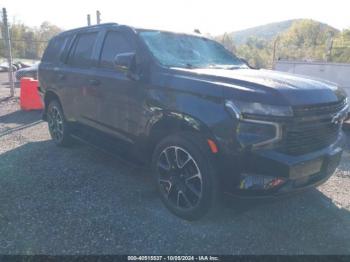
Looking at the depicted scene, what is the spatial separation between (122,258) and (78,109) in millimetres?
2675

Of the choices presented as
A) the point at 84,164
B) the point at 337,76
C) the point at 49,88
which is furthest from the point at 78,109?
the point at 337,76

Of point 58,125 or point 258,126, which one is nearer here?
point 258,126

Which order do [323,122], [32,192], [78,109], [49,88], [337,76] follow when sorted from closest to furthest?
[323,122] < [32,192] < [78,109] < [49,88] < [337,76]

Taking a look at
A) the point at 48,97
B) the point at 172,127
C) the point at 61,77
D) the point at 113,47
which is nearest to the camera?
the point at 172,127

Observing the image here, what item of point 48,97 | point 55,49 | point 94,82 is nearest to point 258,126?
point 94,82

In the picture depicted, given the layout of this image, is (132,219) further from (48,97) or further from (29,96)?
(29,96)

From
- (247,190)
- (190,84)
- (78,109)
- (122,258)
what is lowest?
(122,258)

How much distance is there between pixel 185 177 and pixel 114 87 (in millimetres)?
1445

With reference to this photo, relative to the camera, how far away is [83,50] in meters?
4.77

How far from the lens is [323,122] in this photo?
3035mm

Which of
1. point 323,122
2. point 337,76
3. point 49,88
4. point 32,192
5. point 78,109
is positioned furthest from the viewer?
point 337,76

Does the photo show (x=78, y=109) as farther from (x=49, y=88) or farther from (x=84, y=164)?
(x=49, y=88)

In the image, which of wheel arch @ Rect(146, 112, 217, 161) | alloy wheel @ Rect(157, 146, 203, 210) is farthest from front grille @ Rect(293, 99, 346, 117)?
alloy wheel @ Rect(157, 146, 203, 210)

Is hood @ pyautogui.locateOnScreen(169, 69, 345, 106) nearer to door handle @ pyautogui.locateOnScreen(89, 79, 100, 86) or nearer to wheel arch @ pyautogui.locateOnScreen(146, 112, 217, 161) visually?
wheel arch @ pyautogui.locateOnScreen(146, 112, 217, 161)
